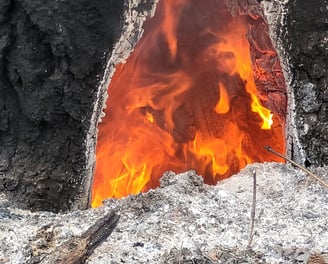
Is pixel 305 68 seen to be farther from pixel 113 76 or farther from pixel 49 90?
pixel 49 90

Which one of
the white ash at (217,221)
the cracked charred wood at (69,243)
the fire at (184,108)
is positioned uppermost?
the fire at (184,108)

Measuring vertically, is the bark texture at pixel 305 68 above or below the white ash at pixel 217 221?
above

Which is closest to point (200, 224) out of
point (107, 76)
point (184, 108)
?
point (107, 76)

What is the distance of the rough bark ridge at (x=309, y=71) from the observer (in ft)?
6.59

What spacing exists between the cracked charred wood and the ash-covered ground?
0.05 ft

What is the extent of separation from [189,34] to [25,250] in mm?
1481

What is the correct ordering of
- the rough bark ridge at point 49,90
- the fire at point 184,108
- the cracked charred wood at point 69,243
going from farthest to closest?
the fire at point 184,108 → the rough bark ridge at point 49,90 → the cracked charred wood at point 69,243

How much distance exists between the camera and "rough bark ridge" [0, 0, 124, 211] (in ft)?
6.55

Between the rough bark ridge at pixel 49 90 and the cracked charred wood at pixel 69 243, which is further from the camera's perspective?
the rough bark ridge at pixel 49 90

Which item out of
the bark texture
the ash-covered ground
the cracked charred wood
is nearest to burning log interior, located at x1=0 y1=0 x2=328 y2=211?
the bark texture

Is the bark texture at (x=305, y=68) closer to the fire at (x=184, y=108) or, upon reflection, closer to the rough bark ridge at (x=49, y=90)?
the fire at (x=184, y=108)

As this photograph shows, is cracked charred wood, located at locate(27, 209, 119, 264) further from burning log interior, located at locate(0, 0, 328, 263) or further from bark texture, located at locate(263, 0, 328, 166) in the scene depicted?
bark texture, located at locate(263, 0, 328, 166)

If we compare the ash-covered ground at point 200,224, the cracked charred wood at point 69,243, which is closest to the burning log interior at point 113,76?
the ash-covered ground at point 200,224

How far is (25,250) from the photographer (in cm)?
167
